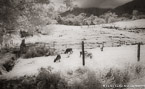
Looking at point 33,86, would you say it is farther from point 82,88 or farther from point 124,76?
point 124,76

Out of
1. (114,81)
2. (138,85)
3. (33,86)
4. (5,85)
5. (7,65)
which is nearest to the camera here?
(138,85)

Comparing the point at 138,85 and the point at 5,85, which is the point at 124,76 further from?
the point at 5,85

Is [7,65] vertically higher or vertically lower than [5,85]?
higher

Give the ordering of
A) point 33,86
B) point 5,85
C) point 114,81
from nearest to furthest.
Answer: point 114,81 → point 33,86 → point 5,85

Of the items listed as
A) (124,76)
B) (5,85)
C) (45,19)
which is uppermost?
(45,19)

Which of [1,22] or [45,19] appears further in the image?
[45,19]

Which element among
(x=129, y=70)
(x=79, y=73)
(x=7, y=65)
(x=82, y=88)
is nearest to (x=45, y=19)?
(x=79, y=73)

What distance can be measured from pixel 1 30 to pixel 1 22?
1.26 ft

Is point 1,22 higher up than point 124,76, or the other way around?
point 1,22

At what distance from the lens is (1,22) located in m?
6.51

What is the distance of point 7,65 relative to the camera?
32.1ft

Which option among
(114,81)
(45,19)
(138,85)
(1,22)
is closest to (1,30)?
(1,22)

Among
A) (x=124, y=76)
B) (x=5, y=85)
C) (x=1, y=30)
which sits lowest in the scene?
(x=5, y=85)

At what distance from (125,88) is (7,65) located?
8.00m
